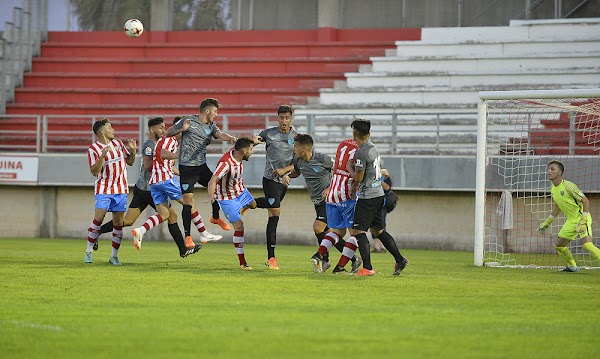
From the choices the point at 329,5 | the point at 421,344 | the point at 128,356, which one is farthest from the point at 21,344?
the point at 329,5

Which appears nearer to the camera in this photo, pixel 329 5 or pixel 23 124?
pixel 23 124

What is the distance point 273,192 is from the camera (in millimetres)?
12914

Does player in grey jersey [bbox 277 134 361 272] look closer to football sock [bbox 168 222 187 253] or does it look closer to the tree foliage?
football sock [bbox 168 222 187 253]

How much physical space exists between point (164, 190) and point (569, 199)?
556cm

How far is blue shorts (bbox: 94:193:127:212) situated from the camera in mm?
13086

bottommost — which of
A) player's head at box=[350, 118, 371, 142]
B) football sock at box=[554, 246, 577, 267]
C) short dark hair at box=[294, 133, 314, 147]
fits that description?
football sock at box=[554, 246, 577, 267]

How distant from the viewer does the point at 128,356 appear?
19.5ft

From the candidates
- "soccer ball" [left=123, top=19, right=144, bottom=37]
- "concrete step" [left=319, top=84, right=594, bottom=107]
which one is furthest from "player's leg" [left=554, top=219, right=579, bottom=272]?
"soccer ball" [left=123, top=19, right=144, bottom=37]

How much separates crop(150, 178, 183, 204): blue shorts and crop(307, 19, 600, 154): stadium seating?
8351 millimetres

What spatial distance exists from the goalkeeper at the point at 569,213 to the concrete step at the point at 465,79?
7799mm

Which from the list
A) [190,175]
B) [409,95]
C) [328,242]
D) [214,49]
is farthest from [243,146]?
[214,49]

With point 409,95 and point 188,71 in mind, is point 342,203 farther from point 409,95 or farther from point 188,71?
point 188,71

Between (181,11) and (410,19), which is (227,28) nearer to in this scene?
(181,11)

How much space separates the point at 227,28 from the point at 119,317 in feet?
68.3
